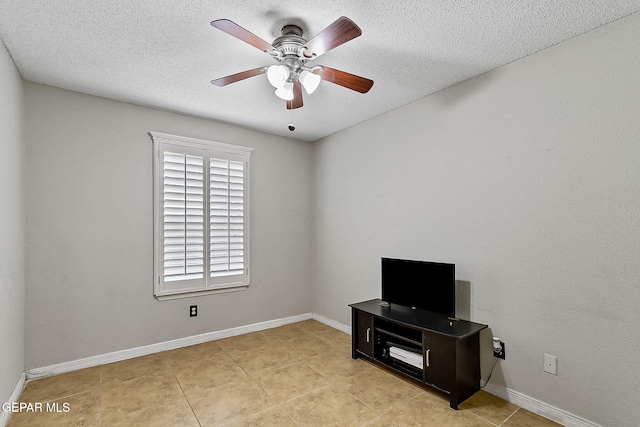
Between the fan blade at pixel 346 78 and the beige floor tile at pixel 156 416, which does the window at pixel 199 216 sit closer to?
the beige floor tile at pixel 156 416

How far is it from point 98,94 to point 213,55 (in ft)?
4.93

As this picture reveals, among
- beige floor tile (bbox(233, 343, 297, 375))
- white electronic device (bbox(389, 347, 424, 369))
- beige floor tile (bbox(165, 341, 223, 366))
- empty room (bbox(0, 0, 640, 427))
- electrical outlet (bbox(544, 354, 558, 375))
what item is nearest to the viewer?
empty room (bbox(0, 0, 640, 427))

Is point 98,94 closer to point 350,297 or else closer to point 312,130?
point 312,130

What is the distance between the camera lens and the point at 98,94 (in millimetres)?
3068

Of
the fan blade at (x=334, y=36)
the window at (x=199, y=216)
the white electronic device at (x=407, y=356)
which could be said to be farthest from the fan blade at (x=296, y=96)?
the white electronic device at (x=407, y=356)

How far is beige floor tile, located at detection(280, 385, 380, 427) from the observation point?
86.1 inches

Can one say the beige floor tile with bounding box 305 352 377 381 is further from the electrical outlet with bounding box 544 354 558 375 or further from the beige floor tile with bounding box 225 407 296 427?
the electrical outlet with bounding box 544 354 558 375

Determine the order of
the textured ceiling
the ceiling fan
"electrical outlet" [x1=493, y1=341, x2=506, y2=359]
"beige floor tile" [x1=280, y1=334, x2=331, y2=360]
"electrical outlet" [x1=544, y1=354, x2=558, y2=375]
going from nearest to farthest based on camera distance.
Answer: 1. the ceiling fan
2. the textured ceiling
3. "electrical outlet" [x1=544, y1=354, x2=558, y2=375]
4. "electrical outlet" [x1=493, y1=341, x2=506, y2=359]
5. "beige floor tile" [x1=280, y1=334, x2=331, y2=360]

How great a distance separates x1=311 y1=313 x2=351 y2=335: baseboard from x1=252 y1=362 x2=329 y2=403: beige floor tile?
40.1 inches

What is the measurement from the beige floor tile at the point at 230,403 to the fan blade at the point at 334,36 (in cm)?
245

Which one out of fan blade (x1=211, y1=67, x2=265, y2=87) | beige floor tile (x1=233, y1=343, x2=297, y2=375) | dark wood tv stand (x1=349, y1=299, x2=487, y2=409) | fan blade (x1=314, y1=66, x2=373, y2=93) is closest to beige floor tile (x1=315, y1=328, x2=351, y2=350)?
dark wood tv stand (x1=349, y1=299, x2=487, y2=409)

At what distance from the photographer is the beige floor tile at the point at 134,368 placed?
2.84 m

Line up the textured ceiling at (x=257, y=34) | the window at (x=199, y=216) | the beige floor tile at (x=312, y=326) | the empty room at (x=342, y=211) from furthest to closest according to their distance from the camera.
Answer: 1. the beige floor tile at (x=312, y=326)
2. the window at (x=199, y=216)
3. the empty room at (x=342, y=211)
4. the textured ceiling at (x=257, y=34)

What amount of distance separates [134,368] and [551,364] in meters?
3.44
